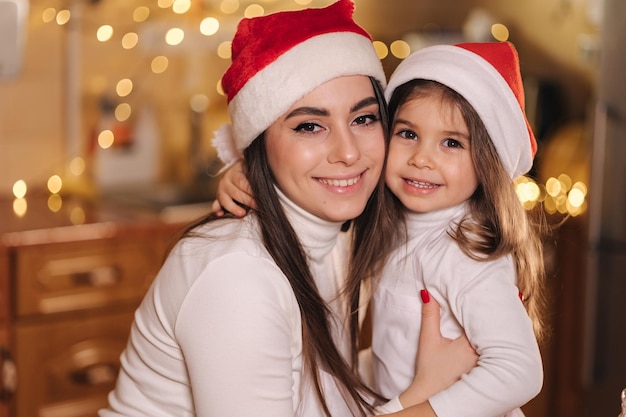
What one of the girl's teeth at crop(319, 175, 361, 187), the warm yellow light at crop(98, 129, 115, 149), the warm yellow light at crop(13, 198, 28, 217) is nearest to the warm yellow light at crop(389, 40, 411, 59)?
the warm yellow light at crop(98, 129, 115, 149)

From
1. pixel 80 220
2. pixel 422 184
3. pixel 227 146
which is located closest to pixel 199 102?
pixel 80 220

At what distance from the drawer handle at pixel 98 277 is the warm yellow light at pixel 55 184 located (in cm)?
57

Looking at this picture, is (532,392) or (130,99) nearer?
(532,392)

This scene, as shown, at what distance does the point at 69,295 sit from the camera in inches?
97.0

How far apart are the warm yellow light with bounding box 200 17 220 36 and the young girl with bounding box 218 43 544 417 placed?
1.49 meters

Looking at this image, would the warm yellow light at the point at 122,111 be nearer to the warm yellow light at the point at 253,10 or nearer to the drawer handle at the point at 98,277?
the warm yellow light at the point at 253,10

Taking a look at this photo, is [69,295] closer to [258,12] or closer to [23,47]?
[23,47]

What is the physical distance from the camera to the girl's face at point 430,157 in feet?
4.79

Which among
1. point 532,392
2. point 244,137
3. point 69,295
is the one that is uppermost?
point 244,137

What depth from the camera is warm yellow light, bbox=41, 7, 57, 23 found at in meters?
2.91

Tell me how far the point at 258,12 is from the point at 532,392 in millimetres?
2146

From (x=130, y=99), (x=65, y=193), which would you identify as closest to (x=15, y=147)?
(x=65, y=193)

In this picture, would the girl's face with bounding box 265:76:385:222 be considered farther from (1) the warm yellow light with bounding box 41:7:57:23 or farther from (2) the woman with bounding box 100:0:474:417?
(1) the warm yellow light with bounding box 41:7:57:23

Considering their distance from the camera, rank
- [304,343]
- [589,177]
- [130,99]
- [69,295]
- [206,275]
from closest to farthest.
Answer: [206,275], [304,343], [69,295], [589,177], [130,99]
